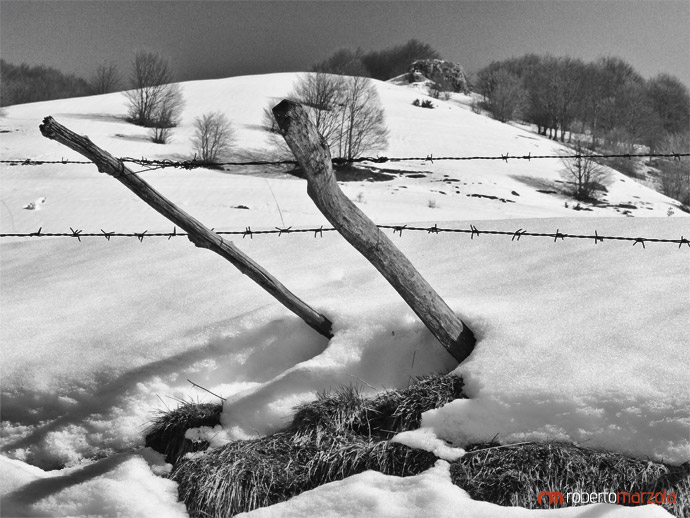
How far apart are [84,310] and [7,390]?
88cm

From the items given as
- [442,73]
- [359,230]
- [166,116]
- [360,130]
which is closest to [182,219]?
[359,230]

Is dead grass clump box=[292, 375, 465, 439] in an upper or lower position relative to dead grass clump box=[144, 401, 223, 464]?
upper

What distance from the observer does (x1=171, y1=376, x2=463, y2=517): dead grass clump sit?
2.71 metres

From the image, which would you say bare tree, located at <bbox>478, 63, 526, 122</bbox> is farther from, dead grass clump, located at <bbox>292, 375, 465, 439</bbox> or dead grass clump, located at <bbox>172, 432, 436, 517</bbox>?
dead grass clump, located at <bbox>172, 432, 436, 517</bbox>

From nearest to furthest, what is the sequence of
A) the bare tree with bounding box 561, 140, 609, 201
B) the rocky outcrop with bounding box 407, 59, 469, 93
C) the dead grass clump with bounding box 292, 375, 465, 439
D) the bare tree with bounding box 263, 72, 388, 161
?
the dead grass clump with bounding box 292, 375, 465, 439, the bare tree with bounding box 561, 140, 609, 201, the bare tree with bounding box 263, 72, 388, 161, the rocky outcrop with bounding box 407, 59, 469, 93

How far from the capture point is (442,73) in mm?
66438

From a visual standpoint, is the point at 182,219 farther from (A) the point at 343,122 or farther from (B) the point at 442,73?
(B) the point at 442,73

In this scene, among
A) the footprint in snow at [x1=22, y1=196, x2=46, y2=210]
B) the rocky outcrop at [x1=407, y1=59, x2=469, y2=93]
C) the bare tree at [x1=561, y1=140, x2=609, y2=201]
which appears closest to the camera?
the footprint in snow at [x1=22, y1=196, x2=46, y2=210]

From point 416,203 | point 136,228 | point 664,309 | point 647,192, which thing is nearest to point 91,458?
point 664,309

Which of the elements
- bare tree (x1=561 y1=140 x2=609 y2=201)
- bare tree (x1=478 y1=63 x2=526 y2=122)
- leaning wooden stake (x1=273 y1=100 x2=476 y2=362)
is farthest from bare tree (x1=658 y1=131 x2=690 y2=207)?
leaning wooden stake (x1=273 y1=100 x2=476 y2=362)

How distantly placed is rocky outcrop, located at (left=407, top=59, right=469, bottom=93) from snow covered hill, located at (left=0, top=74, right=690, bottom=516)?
63338mm

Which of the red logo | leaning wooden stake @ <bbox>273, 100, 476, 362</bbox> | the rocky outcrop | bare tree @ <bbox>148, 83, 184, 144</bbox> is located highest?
the rocky outcrop

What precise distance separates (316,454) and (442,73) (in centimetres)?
6848

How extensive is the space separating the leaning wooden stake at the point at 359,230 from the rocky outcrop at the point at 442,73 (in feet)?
213
